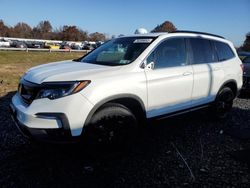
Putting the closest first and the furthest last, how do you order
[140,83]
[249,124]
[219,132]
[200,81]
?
[140,83] → [200,81] → [219,132] → [249,124]

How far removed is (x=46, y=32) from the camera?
317 feet

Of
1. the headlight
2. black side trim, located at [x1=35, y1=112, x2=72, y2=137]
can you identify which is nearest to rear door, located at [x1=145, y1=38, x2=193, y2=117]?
the headlight

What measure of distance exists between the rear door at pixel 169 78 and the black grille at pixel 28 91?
1570mm

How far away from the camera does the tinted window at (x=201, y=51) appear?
4.94 metres

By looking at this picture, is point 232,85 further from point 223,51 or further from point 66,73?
point 66,73

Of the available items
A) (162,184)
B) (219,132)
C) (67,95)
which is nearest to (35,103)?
(67,95)

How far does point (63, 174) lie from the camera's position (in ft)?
11.7

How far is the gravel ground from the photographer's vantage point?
3430 millimetres

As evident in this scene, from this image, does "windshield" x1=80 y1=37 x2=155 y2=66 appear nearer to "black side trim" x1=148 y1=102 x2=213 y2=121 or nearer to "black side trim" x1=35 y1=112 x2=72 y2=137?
"black side trim" x1=148 y1=102 x2=213 y2=121

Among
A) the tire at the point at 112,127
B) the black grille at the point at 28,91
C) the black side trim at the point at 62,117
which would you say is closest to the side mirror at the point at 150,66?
the tire at the point at 112,127

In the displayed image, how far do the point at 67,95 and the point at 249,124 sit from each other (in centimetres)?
432

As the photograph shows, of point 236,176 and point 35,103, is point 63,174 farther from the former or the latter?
point 236,176

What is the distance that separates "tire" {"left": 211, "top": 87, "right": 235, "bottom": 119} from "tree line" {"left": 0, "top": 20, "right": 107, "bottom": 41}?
299ft

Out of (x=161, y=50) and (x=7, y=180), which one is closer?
(x=7, y=180)
